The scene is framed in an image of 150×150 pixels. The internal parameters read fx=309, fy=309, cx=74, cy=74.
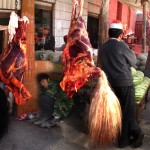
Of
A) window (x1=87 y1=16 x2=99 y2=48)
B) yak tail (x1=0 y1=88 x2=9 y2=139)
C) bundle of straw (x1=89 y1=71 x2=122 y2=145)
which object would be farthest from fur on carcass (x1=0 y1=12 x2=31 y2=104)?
window (x1=87 y1=16 x2=99 y2=48)

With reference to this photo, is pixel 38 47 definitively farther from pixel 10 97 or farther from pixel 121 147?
pixel 121 147

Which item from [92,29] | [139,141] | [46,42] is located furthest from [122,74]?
[92,29]

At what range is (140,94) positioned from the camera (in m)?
5.48

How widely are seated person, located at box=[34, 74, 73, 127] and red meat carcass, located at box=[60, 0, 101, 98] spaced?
169 centimetres

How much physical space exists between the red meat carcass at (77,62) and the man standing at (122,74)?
742mm

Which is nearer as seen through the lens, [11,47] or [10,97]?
[11,47]

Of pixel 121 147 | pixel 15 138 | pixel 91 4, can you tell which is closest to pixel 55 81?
pixel 15 138

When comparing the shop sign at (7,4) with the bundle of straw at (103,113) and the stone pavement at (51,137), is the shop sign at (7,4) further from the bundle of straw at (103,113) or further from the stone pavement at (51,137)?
the bundle of straw at (103,113)

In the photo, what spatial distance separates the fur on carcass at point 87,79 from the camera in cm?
412

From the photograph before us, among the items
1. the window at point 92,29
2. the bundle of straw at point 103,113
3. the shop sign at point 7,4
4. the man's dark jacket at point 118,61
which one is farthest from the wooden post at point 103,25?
the window at point 92,29

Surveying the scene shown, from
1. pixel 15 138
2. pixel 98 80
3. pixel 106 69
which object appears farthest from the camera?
pixel 15 138

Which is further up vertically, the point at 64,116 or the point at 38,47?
the point at 38,47

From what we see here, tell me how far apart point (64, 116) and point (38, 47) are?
7.80 feet

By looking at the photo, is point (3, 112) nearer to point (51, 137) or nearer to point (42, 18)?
point (51, 137)
